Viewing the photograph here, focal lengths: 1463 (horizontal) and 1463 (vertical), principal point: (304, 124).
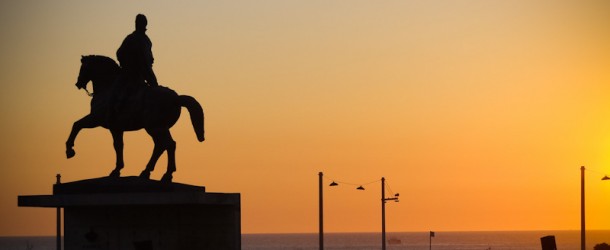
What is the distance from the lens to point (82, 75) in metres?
31.3

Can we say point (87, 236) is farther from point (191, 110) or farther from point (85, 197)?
point (191, 110)

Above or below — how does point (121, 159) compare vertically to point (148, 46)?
below

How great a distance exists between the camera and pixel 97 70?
3138cm

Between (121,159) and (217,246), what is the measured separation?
2.78 m

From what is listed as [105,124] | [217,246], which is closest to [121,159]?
[105,124]

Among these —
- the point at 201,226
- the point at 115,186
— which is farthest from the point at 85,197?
the point at 201,226

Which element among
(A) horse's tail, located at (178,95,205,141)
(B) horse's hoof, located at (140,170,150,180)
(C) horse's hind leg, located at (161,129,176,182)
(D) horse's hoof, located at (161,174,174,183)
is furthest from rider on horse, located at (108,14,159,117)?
(D) horse's hoof, located at (161,174,174,183)

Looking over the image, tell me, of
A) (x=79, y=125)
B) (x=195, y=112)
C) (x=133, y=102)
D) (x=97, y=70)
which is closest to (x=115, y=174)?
(x=79, y=125)

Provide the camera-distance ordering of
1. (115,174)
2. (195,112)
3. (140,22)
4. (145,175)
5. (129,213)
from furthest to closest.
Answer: (140,22) < (195,112) < (115,174) < (145,175) < (129,213)

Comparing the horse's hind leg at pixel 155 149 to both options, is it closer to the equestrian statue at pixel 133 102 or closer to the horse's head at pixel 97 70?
the equestrian statue at pixel 133 102

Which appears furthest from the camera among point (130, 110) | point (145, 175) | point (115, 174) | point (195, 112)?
point (195, 112)

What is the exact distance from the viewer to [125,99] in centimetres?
3097

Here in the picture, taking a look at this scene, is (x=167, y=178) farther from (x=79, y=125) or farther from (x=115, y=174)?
(x=79, y=125)

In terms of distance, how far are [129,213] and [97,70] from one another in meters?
3.26
